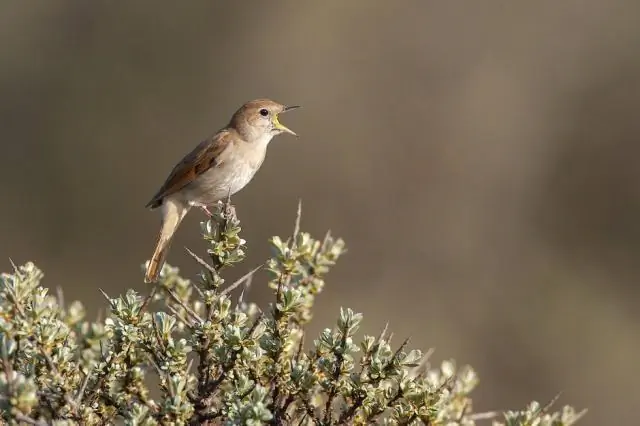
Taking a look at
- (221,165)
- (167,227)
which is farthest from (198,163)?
(167,227)

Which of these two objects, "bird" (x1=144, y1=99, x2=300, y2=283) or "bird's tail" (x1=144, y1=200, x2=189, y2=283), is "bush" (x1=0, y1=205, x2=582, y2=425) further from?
"bird" (x1=144, y1=99, x2=300, y2=283)

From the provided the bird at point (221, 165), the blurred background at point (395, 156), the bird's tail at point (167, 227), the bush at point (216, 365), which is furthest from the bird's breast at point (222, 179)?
the blurred background at point (395, 156)

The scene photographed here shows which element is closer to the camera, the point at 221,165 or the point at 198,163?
the point at 221,165

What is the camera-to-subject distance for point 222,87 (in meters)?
21.6

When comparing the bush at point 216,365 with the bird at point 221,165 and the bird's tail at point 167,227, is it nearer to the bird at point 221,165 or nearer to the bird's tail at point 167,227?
the bird's tail at point 167,227

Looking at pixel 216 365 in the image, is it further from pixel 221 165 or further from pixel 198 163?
pixel 198 163

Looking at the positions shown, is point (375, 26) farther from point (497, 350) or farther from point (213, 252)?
point (213, 252)

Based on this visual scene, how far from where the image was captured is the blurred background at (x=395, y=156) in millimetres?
16891

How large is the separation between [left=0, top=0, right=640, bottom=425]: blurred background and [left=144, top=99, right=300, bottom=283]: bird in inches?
323

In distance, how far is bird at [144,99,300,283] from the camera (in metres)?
6.34

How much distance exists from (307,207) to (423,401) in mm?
14555

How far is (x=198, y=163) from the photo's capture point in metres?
6.46

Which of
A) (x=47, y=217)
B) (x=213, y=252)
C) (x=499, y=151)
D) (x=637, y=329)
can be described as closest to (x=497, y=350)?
(x=637, y=329)

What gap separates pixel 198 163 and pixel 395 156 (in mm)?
13570
